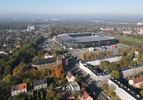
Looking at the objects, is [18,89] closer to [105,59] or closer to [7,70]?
[7,70]

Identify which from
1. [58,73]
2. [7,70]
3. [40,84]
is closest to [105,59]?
[58,73]

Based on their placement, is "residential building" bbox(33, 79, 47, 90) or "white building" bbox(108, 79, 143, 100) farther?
"residential building" bbox(33, 79, 47, 90)

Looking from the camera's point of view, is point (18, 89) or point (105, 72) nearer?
point (18, 89)

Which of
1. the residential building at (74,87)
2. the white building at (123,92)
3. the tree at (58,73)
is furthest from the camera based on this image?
the tree at (58,73)

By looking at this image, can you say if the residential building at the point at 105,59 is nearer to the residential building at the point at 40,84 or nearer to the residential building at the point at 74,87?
the residential building at the point at 74,87

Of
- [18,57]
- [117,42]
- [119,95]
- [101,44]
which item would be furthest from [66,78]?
[117,42]

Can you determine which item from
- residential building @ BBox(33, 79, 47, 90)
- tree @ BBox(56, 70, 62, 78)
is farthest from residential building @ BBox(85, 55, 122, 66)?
residential building @ BBox(33, 79, 47, 90)

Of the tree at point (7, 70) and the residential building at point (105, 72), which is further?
the tree at point (7, 70)

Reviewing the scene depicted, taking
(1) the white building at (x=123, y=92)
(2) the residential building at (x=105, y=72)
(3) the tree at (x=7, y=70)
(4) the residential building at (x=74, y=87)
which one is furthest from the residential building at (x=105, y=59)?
(3) the tree at (x=7, y=70)

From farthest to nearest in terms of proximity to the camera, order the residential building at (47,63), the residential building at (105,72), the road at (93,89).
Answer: the residential building at (47,63), the residential building at (105,72), the road at (93,89)

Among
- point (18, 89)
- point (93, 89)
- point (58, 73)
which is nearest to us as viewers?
point (18, 89)

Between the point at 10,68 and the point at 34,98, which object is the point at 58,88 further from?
the point at 10,68

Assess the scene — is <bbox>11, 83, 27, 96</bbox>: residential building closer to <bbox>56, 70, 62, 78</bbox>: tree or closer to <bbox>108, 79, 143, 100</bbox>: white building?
<bbox>56, 70, 62, 78</bbox>: tree
